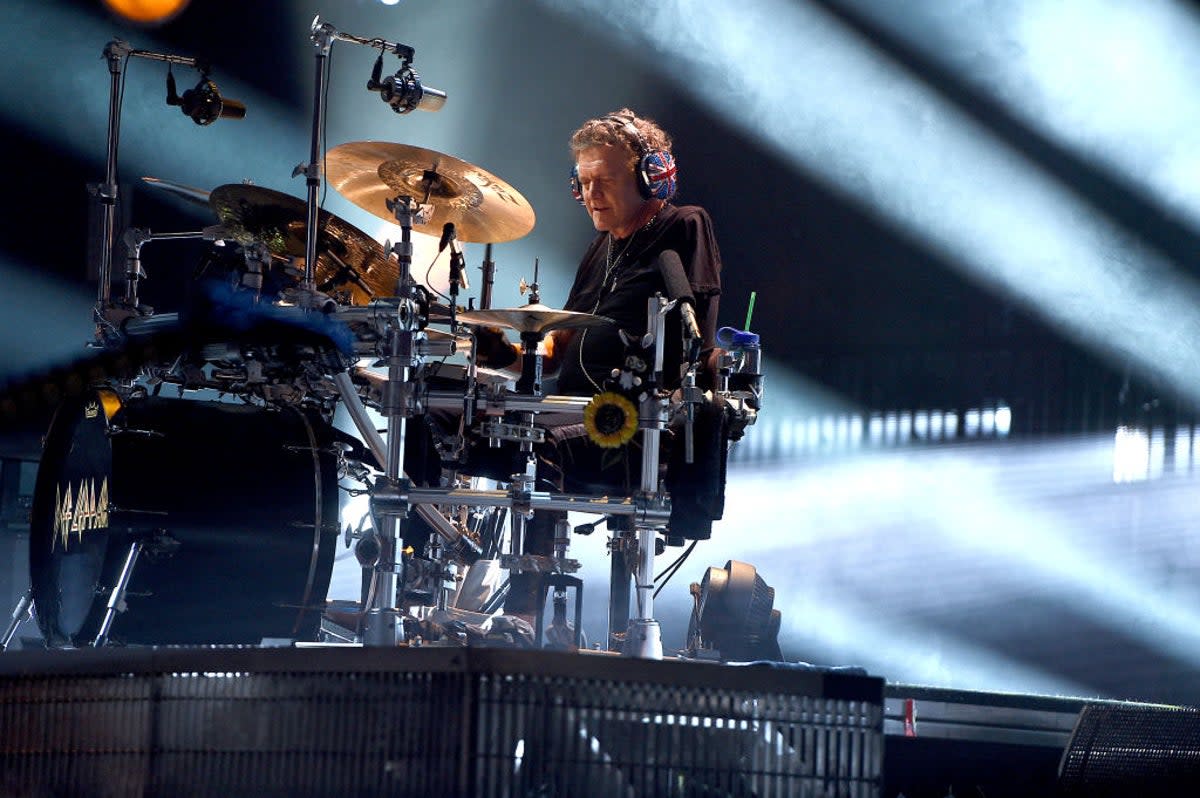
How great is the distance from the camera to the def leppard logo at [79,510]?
297 cm

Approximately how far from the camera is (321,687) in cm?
154

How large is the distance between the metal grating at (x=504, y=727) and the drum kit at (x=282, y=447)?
1250mm

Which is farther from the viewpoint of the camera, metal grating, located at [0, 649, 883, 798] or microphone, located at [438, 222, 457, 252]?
microphone, located at [438, 222, 457, 252]

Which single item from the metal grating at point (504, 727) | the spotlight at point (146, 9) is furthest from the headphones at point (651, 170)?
the spotlight at point (146, 9)

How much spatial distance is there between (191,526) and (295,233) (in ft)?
2.59

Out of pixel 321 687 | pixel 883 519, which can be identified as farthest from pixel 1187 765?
pixel 883 519

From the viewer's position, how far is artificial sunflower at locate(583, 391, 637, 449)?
2998 mm

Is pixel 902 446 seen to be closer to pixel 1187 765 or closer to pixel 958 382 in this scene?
pixel 958 382

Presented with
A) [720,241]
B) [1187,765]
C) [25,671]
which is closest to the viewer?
[25,671]

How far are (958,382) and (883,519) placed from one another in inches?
27.6

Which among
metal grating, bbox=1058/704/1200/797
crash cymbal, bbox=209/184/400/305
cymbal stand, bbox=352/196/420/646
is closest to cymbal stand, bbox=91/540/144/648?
cymbal stand, bbox=352/196/420/646

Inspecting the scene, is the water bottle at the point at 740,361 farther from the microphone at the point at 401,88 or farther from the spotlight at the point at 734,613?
the microphone at the point at 401,88

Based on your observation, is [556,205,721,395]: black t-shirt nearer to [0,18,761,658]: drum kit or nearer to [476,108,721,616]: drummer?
[476,108,721,616]: drummer

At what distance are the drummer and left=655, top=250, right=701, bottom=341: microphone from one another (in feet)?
0.27
